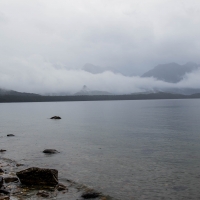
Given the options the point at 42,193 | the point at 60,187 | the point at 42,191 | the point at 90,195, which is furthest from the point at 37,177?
the point at 90,195

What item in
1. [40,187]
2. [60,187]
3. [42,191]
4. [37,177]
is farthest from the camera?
[37,177]

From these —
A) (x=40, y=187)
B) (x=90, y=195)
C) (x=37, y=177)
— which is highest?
(x=37, y=177)

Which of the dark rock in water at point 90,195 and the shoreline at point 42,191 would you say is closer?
the shoreline at point 42,191

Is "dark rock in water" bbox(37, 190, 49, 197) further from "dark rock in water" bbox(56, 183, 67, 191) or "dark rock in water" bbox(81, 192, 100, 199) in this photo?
"dark rock in water" bbox(81, 192, 100, 199)

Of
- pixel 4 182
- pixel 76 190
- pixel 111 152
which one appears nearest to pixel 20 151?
pixel 111 152

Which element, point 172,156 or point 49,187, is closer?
point 49,187

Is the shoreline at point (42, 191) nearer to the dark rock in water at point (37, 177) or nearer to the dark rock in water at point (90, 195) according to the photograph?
the dark rock in water at point (90, 195)

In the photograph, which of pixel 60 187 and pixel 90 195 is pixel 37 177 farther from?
pixel 90 195

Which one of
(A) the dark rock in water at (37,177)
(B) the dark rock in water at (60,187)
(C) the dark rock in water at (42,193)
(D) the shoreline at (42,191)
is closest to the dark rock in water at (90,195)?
(D) the shoreline at (42,191)

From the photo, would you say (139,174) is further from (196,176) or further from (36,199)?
(36,199)

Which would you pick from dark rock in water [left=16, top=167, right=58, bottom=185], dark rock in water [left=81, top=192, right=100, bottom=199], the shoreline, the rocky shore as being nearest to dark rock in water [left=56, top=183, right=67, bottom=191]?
the rocky shore

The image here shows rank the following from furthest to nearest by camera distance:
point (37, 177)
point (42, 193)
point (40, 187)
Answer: point (37, 177) < point (40, 187) < point (42, 193)

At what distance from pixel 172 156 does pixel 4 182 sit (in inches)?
917

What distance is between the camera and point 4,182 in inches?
976
